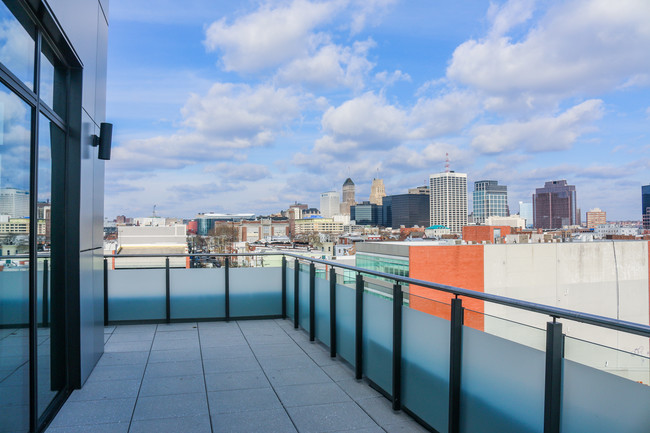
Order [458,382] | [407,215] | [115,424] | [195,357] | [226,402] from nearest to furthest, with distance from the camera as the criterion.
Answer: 1. [458,382]
2. [115,424]
3. [226,402]
4. [195,357]
5. [407,215]

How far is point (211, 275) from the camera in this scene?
7309 millimetres

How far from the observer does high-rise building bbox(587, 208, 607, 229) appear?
174 metres

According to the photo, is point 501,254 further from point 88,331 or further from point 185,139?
point 88,331

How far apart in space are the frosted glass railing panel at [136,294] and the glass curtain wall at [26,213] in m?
3.34

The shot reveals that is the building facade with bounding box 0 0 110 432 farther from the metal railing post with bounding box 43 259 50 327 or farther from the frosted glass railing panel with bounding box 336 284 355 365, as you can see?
the frosted glass railing panel with bounding box 336 284 355 365

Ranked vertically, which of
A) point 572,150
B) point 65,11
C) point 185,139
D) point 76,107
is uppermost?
point 572,150

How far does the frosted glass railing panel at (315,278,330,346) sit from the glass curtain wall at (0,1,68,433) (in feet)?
9.19

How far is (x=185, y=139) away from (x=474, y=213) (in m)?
153

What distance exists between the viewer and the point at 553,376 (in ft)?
6.84

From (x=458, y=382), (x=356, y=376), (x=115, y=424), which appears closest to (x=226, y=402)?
(x=115, y=424)

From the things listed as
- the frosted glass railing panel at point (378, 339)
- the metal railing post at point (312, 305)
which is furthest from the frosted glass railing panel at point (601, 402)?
the metal railing post at point (312, 305)

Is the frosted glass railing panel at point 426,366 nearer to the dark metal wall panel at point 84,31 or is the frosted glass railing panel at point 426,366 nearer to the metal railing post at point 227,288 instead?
the dark metal wall panel at point 84,31

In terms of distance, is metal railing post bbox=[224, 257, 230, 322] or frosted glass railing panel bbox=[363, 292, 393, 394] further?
metal railing post bbox=[224, 257, 230, 322]

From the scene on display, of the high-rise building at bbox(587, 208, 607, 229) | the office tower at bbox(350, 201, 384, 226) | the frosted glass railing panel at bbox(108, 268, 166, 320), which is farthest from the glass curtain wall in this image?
the high-rise building at bbox(587, 208, 607, 229)
